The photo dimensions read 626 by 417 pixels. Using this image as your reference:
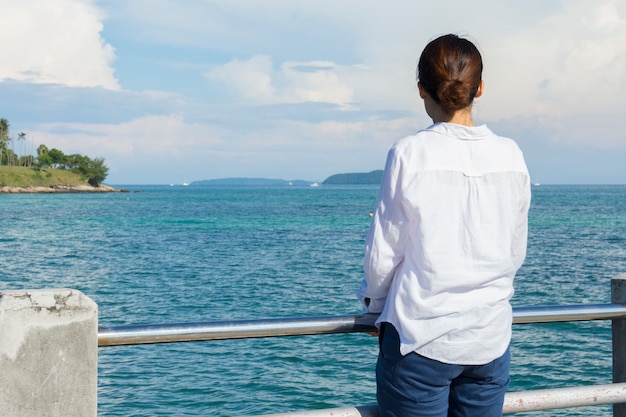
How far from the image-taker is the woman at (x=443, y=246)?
6.86 ft

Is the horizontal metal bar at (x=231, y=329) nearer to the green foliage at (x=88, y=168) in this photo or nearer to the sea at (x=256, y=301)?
the sea at (x=256, y=301)

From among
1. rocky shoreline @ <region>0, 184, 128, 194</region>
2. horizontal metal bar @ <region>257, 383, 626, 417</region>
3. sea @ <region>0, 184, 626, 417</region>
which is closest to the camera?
horizontal metal bar @ <region>257, 383, 626, 417</region>

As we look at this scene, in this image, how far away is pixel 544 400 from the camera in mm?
2559

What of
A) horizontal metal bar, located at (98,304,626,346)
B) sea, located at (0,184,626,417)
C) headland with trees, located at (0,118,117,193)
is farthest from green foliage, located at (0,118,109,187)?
horizontal metal bar, located at (98,304,626,346)

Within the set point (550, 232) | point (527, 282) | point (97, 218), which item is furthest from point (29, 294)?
point (97, 218)

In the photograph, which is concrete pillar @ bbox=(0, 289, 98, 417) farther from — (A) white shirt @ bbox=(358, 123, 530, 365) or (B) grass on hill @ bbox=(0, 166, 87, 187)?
(B) grass on hill @ bbox=(0, 166, 87, 187)

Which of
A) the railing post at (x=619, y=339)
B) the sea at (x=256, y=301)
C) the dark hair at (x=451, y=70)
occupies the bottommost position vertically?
the sea at (x=256, y=301)

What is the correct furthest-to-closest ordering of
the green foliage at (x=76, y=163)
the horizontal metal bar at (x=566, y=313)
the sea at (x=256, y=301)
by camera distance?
the green foliage at (x=76, y=163) → the sea at (x=256, y=301) → the horizontal metal bar at (x=566, y=313)

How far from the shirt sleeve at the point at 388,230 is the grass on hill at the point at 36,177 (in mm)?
151782

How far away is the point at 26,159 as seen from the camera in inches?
6486

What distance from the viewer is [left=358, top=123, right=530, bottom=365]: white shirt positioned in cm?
209

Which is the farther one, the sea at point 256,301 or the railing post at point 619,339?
the sea at point 256,301

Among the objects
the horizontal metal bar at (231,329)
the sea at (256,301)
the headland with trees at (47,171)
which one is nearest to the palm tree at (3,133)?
the headland with trees at (47,171)

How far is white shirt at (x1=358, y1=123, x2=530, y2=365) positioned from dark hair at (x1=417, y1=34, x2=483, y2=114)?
0.29 feet
